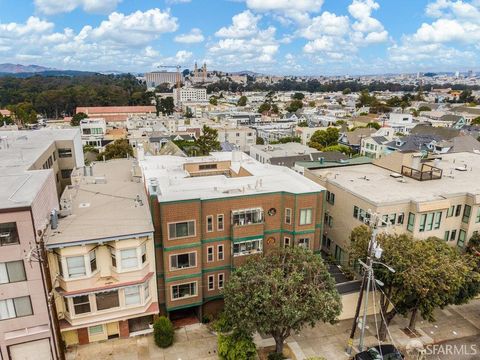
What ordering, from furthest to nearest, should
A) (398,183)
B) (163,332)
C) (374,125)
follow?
(374,125) < (398,183) < (163,332)

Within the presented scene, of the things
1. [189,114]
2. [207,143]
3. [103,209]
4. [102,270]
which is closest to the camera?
[102,270]

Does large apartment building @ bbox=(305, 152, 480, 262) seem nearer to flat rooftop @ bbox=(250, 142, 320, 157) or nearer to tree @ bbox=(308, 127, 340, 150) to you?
flat rooftop @ bbox=(250, 142, 320, 157)

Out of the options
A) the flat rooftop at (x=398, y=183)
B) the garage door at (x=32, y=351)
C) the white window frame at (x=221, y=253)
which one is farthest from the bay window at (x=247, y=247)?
the garage door at (x=32, y=351)

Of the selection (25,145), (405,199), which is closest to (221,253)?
(405,199)

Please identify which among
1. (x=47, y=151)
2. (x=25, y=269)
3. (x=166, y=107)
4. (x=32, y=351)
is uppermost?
(x=47, y=151)

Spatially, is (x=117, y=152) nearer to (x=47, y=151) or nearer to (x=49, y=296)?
(x=47, y=151)

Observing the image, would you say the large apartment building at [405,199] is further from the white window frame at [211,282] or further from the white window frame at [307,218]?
the white window frame at [211,282]

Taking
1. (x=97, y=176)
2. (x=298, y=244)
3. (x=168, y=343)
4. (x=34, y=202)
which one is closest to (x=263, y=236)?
(x=298, y=244)
